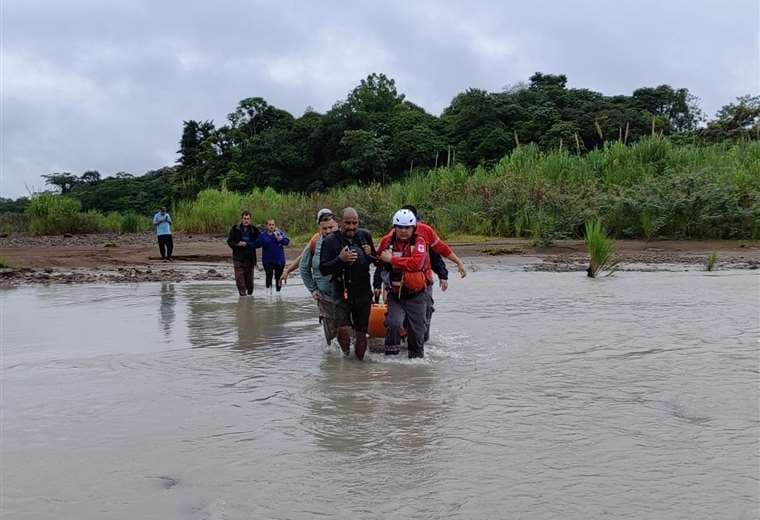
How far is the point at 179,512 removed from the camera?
4.38 metres

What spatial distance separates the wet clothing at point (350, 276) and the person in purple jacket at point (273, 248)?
629 cm

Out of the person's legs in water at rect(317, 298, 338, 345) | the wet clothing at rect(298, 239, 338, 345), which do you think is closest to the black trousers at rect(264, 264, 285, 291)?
the wet clothing at rect(298, 239, 338, 345)

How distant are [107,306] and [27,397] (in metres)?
6.66

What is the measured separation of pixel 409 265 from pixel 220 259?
615 inches

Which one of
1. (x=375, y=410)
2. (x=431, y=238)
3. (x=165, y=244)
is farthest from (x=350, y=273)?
(x=165, y=244)

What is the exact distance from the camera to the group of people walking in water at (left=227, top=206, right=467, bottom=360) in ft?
27.3

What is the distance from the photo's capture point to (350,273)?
8.41 metres

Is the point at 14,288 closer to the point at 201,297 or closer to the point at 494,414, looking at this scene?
the point at 201,297

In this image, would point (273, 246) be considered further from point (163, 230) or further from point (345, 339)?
point (163, 230)

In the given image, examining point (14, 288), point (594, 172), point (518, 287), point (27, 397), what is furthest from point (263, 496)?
point (594, 172)

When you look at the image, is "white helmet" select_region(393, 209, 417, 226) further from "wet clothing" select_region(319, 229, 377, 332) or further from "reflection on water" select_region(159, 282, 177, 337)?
"reflection on water" select_region(159, 282, 177, 337)

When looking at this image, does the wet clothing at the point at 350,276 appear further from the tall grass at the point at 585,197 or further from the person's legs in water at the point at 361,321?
the tall grass at the point at 585,197

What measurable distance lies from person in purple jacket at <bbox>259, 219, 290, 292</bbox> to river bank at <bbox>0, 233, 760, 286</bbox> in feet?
12.0

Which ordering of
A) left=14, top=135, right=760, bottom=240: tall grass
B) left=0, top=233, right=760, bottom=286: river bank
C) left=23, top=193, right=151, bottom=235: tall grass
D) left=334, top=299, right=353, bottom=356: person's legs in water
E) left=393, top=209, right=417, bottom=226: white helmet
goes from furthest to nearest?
left=23, top=193, right=151, bottom=235: tall grass
left=14, top=135, right=760, bottom=240: tall grass
left=0, top=233, right=760, bottom=286: river bank
left=334, top=299, right=353, bottom=356: person's legs in water
left=393, top=209, right=417, bottom=226: white helmet
